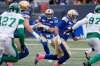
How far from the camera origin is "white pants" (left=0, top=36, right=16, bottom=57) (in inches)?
478

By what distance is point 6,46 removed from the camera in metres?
12.2

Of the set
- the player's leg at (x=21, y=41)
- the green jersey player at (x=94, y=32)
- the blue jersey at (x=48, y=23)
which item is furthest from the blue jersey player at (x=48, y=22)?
the green jersey player at (x=94, y=32)

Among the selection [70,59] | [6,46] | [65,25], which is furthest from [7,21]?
[70,59]

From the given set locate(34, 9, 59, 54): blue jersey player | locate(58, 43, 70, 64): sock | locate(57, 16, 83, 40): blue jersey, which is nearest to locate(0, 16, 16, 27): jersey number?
locate(58, 43, 70, 64): sock

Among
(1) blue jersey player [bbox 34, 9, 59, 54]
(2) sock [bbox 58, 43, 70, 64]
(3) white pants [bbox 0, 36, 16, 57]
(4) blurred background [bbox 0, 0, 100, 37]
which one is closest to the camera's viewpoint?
(3) white pants [bbox 0, 36, 16, 57]

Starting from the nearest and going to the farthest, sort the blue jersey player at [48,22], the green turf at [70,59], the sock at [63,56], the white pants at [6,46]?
the white pants at [6,46]
the sock at [63,56]
the green turf at [70,59]
the blue jersey player at [48,22]

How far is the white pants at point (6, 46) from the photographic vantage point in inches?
478

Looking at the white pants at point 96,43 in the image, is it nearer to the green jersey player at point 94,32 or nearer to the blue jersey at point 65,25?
the green jersey player at point 94,32

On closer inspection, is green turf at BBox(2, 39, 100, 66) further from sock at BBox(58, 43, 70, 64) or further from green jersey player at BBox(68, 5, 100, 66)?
green jersey player at BBox(68, 5, 100, 66)

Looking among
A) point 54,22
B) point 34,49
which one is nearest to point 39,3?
point 34,49

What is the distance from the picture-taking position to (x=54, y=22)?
15648mm

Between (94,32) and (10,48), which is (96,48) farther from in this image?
(10,48)

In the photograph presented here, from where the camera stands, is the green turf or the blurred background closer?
the green turf

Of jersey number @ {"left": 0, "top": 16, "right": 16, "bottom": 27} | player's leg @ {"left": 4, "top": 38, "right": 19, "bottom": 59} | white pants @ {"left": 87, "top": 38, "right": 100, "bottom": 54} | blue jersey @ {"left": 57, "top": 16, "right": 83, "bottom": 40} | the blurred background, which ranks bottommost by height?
the blurred background
